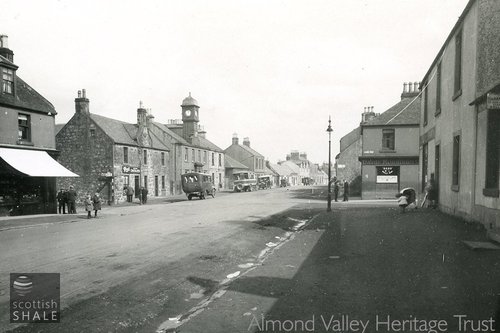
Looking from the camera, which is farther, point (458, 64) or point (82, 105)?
point (82, 105)

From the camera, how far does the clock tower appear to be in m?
52.1

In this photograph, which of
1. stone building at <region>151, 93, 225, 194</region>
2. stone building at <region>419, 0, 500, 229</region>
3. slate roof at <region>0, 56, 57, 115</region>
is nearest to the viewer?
stone building at <region>419, 0, 500, 229</region>

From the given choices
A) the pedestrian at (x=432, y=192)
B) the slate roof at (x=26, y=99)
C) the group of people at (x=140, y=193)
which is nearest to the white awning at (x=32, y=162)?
the slate roof at (x=26, y=99)

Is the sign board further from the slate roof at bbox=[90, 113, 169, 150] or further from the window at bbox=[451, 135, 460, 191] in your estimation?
the slate roof at bbox=[90, 113, 169, 150]

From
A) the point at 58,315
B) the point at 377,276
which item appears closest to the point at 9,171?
the point at 58,315

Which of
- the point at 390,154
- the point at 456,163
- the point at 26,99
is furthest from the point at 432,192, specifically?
the point at 26,99

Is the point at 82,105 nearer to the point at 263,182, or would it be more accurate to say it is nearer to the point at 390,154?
the point at 390,154

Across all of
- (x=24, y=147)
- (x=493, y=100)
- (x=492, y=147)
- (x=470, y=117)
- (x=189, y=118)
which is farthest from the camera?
(x=189, y=118)

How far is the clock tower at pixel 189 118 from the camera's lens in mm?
52062

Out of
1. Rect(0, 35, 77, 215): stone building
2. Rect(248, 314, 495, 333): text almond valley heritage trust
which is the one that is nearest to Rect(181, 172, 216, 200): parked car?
Rect(0, 35, 77, 215): stone building

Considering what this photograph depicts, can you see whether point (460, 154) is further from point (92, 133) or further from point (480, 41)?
point (92, 133)

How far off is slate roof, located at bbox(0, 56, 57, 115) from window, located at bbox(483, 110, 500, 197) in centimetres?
2210

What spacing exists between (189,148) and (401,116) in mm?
27495

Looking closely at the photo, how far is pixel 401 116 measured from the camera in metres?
30.8
